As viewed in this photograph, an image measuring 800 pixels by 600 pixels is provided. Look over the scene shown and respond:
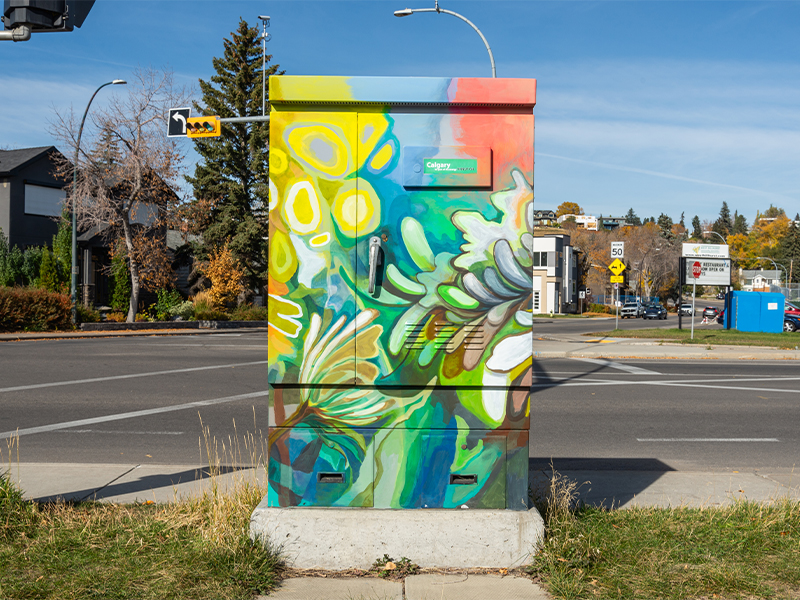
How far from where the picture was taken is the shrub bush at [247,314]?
114 feet

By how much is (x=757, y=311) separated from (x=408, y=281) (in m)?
35.3

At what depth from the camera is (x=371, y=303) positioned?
393 cm

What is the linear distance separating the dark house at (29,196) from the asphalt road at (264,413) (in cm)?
2214

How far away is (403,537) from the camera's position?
3.88m

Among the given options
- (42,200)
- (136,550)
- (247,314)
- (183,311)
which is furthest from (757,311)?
(42,200)

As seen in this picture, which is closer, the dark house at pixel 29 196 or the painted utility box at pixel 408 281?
the painted utility box at pixel 408 281

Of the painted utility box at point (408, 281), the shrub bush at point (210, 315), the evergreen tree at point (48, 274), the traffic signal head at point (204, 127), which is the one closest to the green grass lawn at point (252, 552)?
the painted utility box at point (408, 281)

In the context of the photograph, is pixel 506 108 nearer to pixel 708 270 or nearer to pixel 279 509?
pixel 279 509

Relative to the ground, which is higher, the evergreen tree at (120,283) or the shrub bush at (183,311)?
the evergreen tree at (120,283)

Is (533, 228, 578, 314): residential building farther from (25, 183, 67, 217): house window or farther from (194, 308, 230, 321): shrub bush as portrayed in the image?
(25, 183, 67, 217): house window

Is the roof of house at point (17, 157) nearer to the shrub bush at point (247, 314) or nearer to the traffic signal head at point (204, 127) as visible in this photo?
the shrub bush at point (247, 314)

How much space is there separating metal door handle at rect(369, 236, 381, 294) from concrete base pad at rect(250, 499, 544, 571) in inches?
54.2

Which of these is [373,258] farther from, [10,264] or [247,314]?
[10,264]

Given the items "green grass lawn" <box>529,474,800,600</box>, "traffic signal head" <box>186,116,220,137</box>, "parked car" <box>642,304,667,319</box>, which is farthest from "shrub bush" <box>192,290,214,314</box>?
"parked car" <box>642,304,667,319</box>
